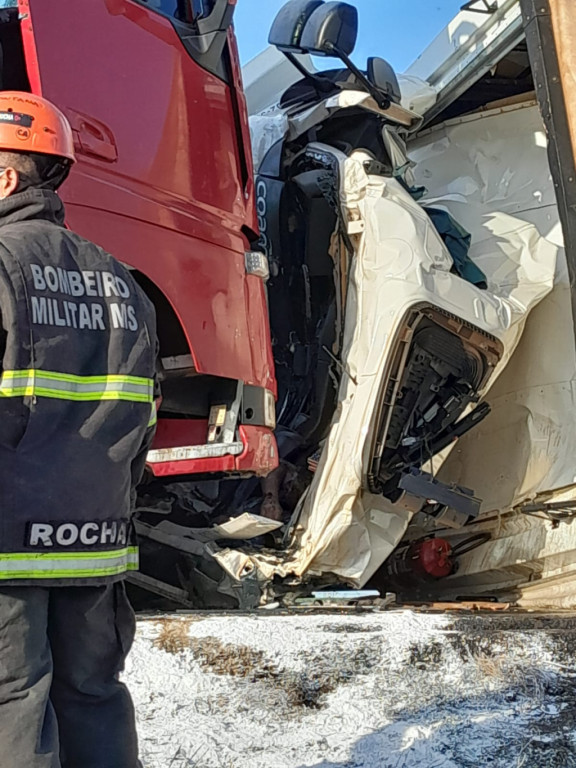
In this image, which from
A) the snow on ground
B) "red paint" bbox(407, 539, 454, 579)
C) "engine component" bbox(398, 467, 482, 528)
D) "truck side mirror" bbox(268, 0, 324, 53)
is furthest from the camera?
"red paint" bbox(407, 539, 454, 579)

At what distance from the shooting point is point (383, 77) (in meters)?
4.33

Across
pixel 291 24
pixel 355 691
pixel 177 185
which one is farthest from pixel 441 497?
pixel 291 24

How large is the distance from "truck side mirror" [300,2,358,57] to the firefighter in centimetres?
246

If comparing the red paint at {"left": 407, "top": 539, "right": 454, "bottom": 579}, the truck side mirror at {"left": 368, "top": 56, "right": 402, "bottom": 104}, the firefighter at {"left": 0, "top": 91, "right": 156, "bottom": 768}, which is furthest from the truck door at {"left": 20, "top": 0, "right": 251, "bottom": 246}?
the red paint at {"left": 407, "top": 539, "right": 454, "bottom": 579}

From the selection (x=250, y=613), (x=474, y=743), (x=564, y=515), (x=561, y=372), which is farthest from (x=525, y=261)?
(x=474, y=743)

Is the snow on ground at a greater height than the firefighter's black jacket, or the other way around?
the firefighter's black jacket

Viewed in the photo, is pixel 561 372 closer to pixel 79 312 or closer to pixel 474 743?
pixel 474 743

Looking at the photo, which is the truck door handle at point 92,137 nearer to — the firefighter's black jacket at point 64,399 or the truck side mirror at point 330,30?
the truck side mirror at point 330,30

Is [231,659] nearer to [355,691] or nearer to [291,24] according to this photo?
[355,691]

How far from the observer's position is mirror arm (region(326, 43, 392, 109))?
3.95 m

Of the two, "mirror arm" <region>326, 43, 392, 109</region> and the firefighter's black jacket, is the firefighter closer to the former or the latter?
the firefighter's black jacket

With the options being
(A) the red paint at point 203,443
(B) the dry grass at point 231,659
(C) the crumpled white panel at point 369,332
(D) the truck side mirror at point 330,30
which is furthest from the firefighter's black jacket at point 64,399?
(D) the truck side mirror at point 330,30

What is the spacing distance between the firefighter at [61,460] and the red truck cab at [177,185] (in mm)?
1341

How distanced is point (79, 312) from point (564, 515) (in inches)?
123
